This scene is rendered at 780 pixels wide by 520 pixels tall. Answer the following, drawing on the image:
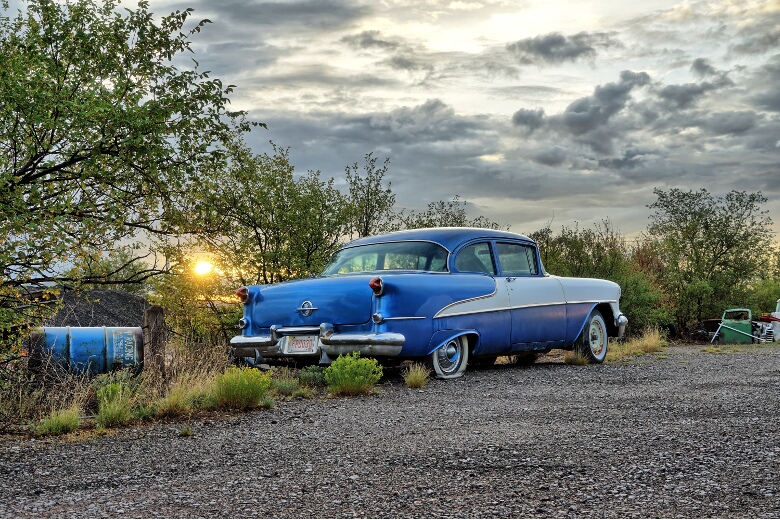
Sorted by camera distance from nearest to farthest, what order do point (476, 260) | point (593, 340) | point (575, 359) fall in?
1. point (476, 260)
2. point (575, 359)
3. point (593, 340)

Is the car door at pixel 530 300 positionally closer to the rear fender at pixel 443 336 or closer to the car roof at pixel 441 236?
the car roof at pixel 441 236

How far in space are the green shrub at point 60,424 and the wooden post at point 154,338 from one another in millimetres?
2368

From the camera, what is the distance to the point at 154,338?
905cm

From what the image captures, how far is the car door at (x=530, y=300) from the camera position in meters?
10.7

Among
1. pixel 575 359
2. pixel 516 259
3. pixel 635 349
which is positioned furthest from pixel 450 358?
pixel 635 349

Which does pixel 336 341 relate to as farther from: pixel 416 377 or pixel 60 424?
pixel 60 424

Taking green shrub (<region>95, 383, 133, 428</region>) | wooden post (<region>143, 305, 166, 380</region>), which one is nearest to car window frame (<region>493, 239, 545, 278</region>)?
wooden post (<region>143, 305, 166, 380</region>)

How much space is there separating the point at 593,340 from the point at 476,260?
10.3 ft

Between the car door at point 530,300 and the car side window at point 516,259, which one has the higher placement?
the car side window at point 516,259

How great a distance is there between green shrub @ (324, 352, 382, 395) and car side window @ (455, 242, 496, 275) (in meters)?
2.11

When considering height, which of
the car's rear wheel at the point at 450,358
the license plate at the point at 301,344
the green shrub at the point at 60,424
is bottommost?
the green shrub at the point at 60,424

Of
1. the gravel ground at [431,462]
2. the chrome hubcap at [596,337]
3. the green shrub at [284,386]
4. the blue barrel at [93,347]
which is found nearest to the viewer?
the gravel ground at [431,462]

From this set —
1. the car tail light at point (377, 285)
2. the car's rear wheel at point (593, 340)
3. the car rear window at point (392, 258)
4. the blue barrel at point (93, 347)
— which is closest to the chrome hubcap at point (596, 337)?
the car's rear wheel at point (593, 340)

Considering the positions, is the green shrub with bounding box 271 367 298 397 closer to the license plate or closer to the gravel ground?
the license plate
